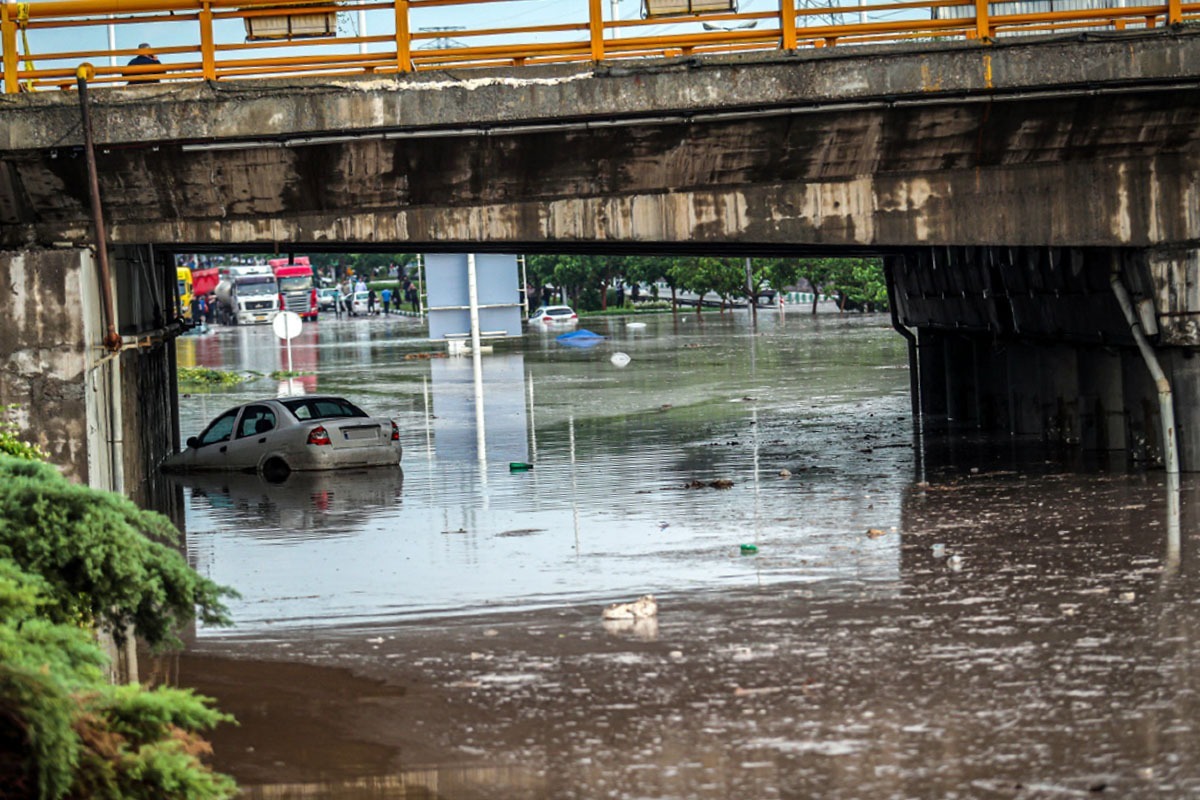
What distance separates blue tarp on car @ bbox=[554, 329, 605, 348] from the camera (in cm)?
6533

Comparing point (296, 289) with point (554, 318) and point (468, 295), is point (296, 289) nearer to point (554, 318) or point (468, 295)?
point (554, 318)

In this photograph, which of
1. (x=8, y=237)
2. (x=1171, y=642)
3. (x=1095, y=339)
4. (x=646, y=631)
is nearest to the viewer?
(x=1171, y=642)

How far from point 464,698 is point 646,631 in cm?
205

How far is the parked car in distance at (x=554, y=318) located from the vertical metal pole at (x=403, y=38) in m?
69.0

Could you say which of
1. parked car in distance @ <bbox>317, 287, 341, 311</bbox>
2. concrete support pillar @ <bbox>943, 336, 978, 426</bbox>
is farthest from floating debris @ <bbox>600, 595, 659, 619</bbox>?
parked car in distance @ <bbox>317, 287, 341, 311</bbox>

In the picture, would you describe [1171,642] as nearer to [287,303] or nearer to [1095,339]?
[1095,339]

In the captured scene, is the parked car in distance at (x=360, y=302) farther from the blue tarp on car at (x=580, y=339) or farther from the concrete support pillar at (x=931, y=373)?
the concrete support pillar at (x=931, y=373)

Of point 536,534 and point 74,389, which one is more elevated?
point 74,389

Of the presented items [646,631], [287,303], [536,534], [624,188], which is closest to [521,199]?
[624,188]

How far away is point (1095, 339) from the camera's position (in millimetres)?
21609

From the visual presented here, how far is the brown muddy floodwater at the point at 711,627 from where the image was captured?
8594 millimetres

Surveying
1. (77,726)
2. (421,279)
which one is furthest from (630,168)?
(421,279)

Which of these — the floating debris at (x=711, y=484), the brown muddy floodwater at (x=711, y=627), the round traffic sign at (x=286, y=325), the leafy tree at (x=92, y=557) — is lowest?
the floating debris at (x=711, y=484)

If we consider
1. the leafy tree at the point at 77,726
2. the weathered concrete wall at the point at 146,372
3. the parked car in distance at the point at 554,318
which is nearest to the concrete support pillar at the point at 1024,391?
the weathered concrete wall at the point at 146,372
